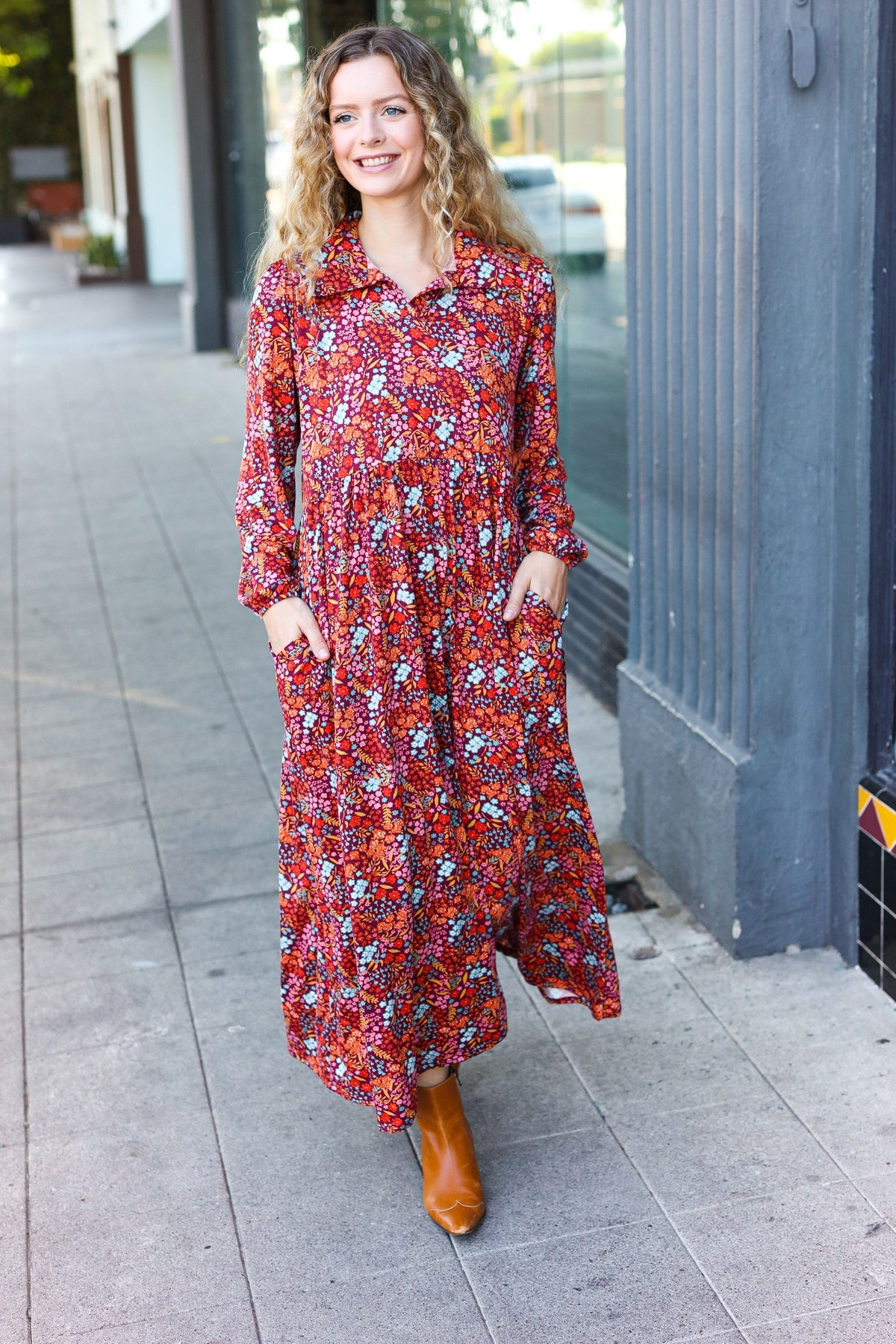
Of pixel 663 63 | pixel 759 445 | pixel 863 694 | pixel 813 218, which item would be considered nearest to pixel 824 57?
pixel 813 218

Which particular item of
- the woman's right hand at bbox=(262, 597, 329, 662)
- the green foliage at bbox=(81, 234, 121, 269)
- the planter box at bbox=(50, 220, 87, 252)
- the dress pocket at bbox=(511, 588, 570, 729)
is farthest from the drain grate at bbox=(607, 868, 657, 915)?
the planter box at bbox=(50, 220, 87, 252)

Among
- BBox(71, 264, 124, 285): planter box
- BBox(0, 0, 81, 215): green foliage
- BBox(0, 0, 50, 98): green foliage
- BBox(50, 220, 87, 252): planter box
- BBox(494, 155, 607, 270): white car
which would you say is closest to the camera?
BBox(494, 155, 607, 270): white car

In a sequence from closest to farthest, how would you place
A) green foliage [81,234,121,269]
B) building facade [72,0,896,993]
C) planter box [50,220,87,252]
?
building facade [72,0,896,993] < green foliage [81,234,121,269] < planter box [50,220,87,252]

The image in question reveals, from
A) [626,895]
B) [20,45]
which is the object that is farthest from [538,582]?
[20,45]

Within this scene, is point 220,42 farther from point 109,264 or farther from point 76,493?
point 109,264

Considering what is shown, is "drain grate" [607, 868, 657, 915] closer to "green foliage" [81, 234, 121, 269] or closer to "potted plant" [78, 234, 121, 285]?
"potted plant" [78, 234, 121, 285]

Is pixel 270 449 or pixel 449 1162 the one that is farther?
pixel 449 1162

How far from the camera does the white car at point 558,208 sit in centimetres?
570

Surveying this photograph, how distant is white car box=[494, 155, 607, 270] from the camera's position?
18.7 feet

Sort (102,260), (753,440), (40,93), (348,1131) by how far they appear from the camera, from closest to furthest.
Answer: (348,1131) < (753,440) < (102,260) < (40,93)

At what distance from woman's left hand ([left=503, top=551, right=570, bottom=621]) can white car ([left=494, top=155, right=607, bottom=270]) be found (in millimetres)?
3267

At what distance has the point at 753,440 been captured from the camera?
10.5ft

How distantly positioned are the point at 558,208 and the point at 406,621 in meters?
3.90

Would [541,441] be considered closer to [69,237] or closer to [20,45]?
[69,237]
